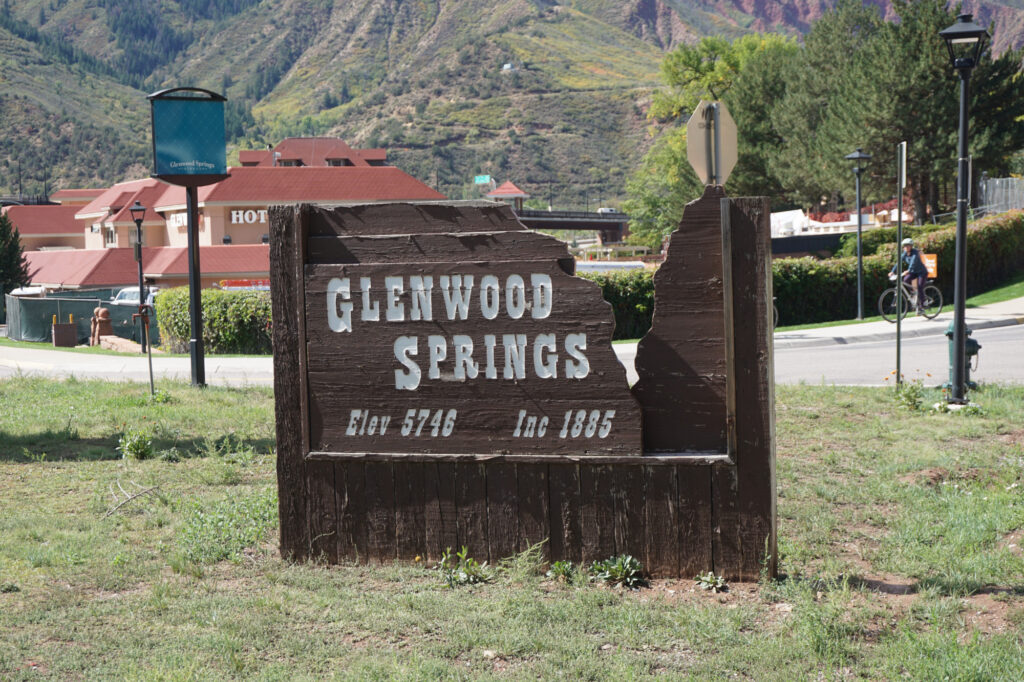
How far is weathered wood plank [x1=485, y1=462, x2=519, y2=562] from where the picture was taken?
559cm

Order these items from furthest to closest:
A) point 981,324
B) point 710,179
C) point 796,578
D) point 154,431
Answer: point 981,324 → point 154,431 → point 710,179 → point 796,578

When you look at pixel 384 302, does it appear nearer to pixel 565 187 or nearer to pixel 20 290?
pixel 20 290

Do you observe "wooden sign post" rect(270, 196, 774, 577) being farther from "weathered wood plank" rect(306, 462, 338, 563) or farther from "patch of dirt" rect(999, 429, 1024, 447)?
"patch of dirt" rect(999, 429, 1024, 447)

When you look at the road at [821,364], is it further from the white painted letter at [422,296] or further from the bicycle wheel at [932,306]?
the white painted letter at [422,296]

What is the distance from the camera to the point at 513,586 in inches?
211

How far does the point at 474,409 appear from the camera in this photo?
5.60 m

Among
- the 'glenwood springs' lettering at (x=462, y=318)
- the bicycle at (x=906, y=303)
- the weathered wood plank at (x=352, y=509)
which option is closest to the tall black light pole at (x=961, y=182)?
the 'glenwood springs' lettering at (x=462, y=318)

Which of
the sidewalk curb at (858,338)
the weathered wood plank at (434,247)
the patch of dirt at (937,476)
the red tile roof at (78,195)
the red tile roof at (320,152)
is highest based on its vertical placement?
the red tile roof at (320,152)

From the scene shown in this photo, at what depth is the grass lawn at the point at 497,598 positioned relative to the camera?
4.27 meters

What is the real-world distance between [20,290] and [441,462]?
5619 cm

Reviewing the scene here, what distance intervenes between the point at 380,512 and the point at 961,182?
326 inches

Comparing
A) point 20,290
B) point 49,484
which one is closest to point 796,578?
point 49,484

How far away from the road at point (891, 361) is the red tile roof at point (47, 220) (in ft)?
294

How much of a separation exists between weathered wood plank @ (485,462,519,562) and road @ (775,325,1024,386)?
8484 millimetres
